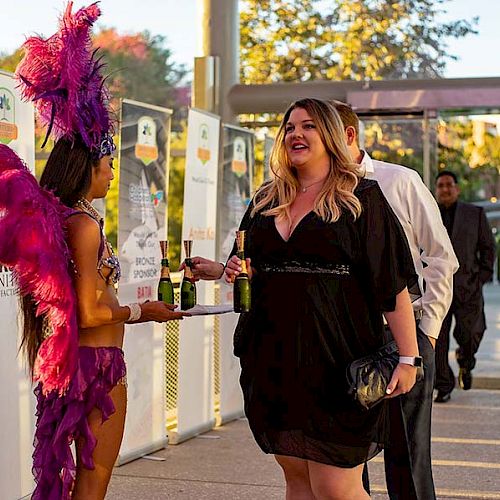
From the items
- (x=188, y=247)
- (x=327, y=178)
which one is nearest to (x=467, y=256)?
(x=188, y=247)

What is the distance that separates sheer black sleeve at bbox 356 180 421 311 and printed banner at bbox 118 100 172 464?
10.7 feet

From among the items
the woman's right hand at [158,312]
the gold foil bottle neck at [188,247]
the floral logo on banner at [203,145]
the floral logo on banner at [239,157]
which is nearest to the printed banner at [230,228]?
the floral logo on banner at [239,157]

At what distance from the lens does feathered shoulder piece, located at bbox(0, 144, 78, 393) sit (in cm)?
395

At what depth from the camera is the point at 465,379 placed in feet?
35.6

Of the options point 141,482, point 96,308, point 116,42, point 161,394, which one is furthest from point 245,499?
point 116,42

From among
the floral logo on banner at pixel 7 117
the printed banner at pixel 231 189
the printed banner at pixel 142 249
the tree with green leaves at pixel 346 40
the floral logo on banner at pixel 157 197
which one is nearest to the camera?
the floral logo on banner at pixel 7 117

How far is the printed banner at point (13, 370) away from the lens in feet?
18.7

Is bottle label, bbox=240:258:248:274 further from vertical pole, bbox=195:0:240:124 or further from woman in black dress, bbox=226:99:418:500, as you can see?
vertical pole, bbox=195:0:240:124

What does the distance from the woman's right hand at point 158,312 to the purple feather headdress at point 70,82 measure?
551 mm

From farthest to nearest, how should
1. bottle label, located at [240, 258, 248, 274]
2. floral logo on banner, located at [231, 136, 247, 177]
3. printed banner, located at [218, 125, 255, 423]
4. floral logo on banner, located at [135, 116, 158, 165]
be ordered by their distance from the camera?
floral logo on banner, located at [231, 136, 247, 177]
printed banner, located at [218, 125, 255, 423]
floral logo on banner, located at [135, 116, 158, 165]
bottle label, located at [240, 258, 248, 274]

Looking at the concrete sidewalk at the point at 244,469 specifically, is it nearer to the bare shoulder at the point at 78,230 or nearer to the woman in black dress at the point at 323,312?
the woman in black dress at the point at 323,312

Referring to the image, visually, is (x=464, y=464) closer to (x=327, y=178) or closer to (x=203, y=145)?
(x=203, y=145)

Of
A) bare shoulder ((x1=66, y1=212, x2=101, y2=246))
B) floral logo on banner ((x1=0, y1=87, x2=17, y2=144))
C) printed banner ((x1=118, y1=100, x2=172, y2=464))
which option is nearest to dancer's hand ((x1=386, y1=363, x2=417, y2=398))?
bare shoulder ((x1=66, y1=212, x2=101, y2=246))

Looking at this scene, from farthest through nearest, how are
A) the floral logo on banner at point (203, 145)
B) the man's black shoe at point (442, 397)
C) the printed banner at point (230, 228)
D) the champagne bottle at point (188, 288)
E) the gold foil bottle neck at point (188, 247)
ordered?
1. the man's black shoe at point (442, 397)
2. the printed banner at point (230, 228)
3. the floral logo on banner at point (203, 145)
4. the gold foil bottle neck at point (188, 247)
5. the champagne bottle at point (188, 288)
